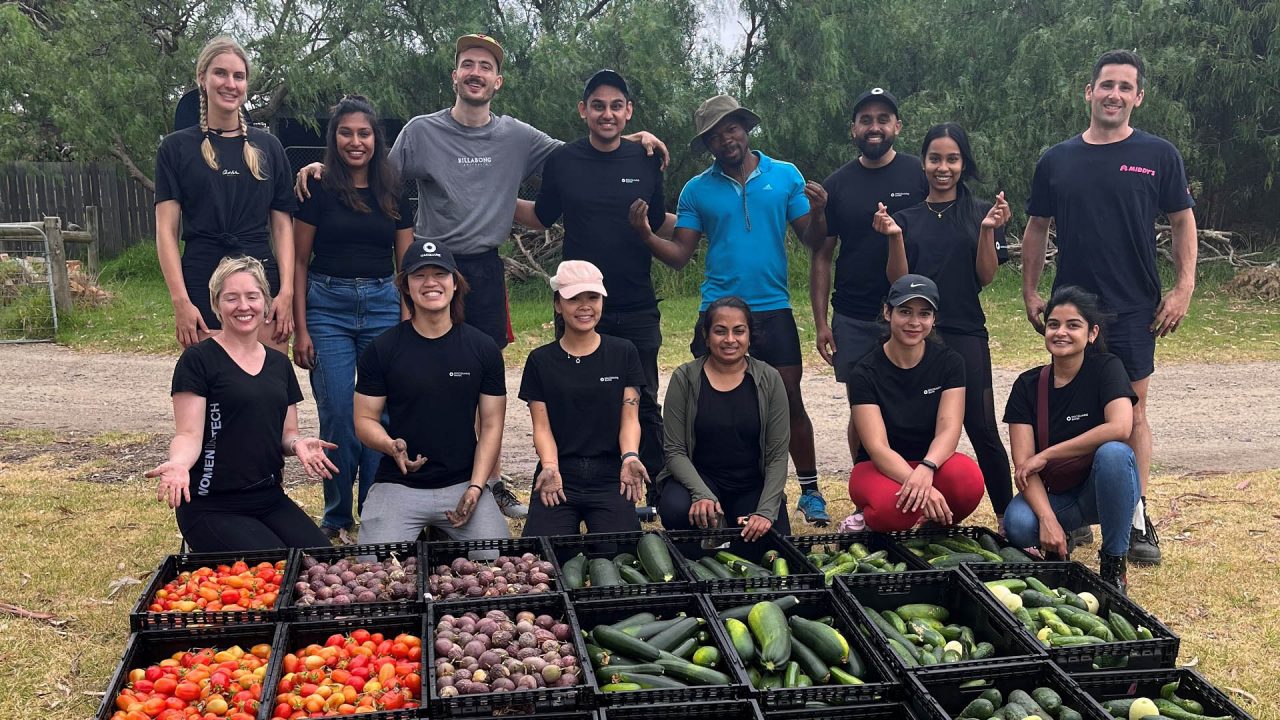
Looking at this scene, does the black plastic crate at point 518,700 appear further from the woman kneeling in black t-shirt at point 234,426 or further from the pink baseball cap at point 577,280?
the pink baseball cap at point 577,280

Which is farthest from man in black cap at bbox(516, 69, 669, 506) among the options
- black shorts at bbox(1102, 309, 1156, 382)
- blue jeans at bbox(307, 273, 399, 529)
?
black shorts at bbox(1102, 309, 1156, 382)

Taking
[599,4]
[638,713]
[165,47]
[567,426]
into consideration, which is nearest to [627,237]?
[567,426]

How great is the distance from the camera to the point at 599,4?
50.5 ft

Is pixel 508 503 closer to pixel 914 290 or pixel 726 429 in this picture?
pixel 726 429

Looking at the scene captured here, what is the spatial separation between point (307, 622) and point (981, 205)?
13.7 feet

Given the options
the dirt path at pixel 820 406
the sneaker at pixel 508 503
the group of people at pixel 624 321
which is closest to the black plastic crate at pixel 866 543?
the group of people at pixel 624 321

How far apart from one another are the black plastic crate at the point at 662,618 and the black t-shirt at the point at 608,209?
7.08 feet

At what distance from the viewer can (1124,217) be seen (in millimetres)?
5555

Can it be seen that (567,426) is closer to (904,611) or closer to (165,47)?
(904,611)

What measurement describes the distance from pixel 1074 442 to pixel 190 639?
4152 millimetres

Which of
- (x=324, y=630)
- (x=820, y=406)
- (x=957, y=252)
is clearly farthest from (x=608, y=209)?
(x=820, y=406)

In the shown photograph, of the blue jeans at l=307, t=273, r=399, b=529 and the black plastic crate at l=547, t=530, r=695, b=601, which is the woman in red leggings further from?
the blue jeans at l=307, t=273, r=399, b=529

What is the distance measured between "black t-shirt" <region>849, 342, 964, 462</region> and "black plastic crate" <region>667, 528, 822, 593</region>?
930 mm

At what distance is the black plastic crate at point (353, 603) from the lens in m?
4.23
